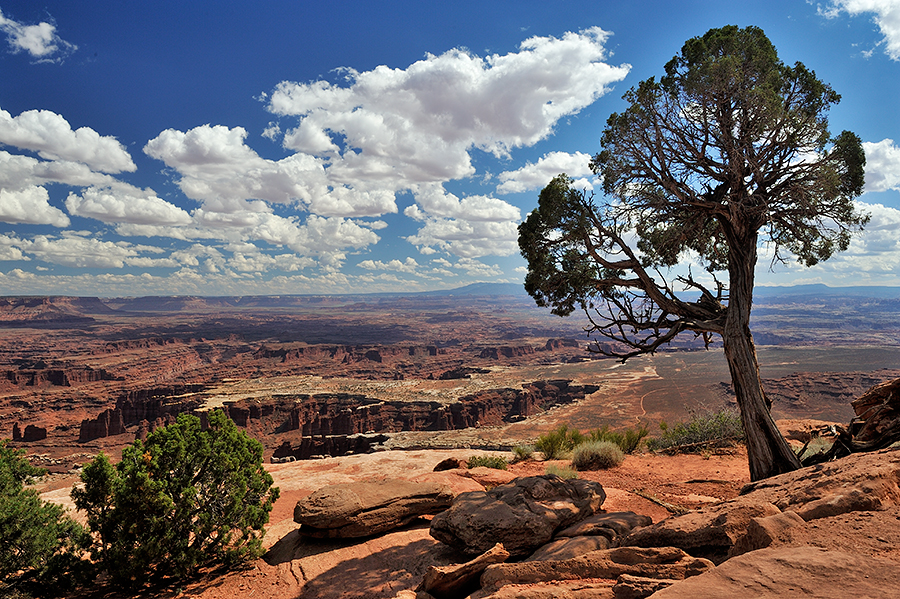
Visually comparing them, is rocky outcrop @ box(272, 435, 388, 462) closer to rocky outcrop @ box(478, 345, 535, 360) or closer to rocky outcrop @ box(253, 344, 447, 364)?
rocky outcrop @ box(253, 344, 447, 364)

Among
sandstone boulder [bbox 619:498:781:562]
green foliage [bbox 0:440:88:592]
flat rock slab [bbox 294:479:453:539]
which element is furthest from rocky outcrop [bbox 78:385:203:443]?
sandstone boulder [bbox 619:498:781:562]

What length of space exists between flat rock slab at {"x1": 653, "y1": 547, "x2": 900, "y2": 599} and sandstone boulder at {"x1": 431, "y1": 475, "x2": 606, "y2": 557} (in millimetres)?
3380

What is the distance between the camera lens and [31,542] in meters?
6.71

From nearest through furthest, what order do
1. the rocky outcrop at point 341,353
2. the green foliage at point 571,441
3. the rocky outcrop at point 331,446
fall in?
the green foliage at point 571,441 → the rocky outcrop at point 331,446 → the rocky outcrop at point 341,353

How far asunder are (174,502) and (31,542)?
79.9 inches

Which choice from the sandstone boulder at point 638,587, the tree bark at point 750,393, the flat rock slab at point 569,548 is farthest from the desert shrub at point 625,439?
the sandstone boulder at point 638,587

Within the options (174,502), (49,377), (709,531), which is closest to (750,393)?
(709,531)

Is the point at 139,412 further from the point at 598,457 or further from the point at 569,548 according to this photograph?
the point at 569,548

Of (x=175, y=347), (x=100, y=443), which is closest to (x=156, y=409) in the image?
(x=100, y=443)

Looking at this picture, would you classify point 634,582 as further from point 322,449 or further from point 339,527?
point 322,449

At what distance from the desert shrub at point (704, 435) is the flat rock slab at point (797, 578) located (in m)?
13.3

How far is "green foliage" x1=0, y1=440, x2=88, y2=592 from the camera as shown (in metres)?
6.58

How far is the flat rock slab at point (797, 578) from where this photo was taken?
2809 millimetres

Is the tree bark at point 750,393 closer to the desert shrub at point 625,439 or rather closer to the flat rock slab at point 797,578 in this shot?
the flat rock slab at point 797,578
